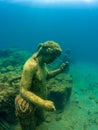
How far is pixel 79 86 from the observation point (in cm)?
1280

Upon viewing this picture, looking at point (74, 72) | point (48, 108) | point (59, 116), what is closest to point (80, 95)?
point (59, 116)

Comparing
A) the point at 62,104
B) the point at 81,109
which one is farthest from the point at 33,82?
the point at 81,109

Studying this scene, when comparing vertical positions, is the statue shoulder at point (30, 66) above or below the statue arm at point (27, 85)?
above

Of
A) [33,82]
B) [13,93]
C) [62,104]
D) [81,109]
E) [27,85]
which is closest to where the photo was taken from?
[27,85]

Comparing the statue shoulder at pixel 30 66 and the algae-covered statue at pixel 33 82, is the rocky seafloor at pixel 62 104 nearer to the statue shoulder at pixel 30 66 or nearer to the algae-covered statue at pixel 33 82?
the algae-covered statue at pixel 33 82

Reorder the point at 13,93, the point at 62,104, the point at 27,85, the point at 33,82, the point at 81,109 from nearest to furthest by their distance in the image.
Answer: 1. the point at 27,85
2. the point at 33,82
3. the point at 13,93
4. the point at 62,104
5. the point at 81,109

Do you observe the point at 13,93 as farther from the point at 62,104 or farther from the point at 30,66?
the point at 62,104

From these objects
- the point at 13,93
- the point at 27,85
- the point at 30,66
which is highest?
the point at 13,93

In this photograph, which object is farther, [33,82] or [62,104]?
[62,104]

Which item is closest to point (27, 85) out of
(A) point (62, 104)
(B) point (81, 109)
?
(A) point (62, 104)

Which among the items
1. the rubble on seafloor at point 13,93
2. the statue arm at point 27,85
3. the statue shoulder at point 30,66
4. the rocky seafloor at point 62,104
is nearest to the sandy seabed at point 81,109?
the rocky seafloor at point 62,104

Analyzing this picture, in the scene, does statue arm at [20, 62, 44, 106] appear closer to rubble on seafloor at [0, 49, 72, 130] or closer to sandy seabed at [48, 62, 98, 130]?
rubble on seafloor at [0, 49, 72, 130]

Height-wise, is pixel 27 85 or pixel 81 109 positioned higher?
pixel 81 109

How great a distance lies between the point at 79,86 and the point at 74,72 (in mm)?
3796
